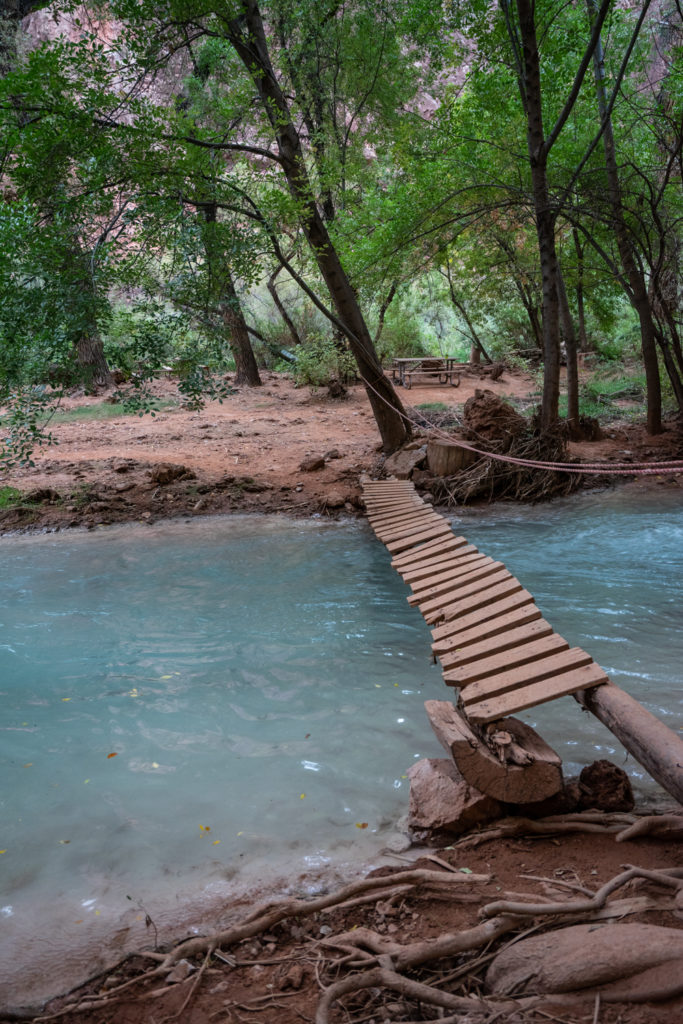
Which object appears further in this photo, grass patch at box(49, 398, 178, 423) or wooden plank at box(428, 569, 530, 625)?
grass patch at box(49, 398, 178, 423)

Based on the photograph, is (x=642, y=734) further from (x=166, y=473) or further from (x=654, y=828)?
(x=166, y=473)

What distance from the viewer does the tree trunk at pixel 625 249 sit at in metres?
7.18

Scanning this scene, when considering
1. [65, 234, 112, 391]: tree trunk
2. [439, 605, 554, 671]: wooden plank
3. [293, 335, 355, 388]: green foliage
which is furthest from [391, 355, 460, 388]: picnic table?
[439, 605, 554, 671]: wooden plank

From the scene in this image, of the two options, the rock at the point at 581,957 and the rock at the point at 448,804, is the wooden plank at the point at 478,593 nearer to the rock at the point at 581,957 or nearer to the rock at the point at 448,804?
the rock at the point at 448,804

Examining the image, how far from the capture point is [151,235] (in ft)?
20.2

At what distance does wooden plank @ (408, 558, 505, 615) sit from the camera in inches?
139

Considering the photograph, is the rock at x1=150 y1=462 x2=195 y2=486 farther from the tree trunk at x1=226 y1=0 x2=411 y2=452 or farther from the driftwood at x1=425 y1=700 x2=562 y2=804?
the driftwood at x1=425 y1=700 x2=562 y2=804

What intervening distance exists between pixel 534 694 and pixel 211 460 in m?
6.57

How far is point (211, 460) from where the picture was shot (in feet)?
27.8

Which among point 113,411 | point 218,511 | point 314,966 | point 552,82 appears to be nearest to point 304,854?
point 314,966

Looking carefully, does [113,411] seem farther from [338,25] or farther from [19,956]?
[19,956]

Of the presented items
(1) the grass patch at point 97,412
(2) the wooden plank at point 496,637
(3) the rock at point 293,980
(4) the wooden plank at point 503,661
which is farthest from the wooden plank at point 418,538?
(1) the grass patch at point 97,412

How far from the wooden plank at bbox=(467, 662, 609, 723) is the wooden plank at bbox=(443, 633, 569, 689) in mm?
185

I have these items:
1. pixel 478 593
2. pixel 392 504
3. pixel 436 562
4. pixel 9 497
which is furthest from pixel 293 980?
pixel 9 497
